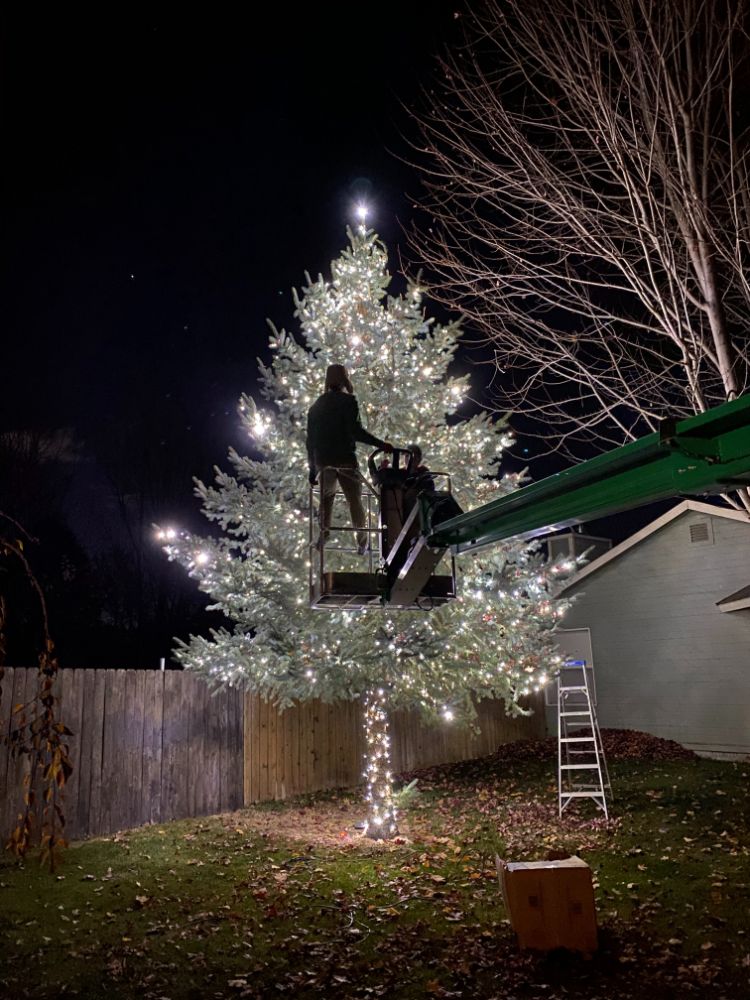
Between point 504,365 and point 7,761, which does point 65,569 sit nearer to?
point 7,761

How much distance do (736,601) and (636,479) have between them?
42.7 feet

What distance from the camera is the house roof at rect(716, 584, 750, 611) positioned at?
49.4ft

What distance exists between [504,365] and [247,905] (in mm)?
6763

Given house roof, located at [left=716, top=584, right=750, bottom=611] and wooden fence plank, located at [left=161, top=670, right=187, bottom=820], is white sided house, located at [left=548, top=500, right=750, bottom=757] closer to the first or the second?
house roof, located at [left=716, top=584, right=750, bottom=611]

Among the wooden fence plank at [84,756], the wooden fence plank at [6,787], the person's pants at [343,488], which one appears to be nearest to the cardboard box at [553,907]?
the person's pants at [343,488]

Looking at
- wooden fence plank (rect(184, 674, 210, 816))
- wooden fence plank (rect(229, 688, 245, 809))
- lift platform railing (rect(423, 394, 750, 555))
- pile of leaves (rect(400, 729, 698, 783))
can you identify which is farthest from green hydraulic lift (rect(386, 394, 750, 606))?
pile of leaves (rect(400, 729, 698, 783))

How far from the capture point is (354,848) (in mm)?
9102

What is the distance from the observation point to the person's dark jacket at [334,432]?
281 inches

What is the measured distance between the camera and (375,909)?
6777 mm

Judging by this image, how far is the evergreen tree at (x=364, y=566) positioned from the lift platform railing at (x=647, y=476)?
213 inches

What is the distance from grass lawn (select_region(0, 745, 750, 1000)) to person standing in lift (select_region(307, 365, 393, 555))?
336 cm

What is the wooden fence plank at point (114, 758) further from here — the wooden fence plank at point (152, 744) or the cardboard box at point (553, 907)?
the cardboard box at point (553, 907)

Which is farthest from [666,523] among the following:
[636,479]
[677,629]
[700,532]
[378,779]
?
[636,479]

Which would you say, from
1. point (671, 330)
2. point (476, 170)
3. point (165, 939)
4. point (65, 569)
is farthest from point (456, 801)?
point (65, 569)
